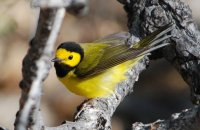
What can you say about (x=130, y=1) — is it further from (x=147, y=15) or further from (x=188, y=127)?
(x=188, y=127)

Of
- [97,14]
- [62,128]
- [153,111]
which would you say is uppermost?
[97,14]

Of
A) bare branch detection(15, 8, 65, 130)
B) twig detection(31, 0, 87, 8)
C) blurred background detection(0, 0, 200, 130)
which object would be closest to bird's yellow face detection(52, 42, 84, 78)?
blurred background detection(0, 0, 200, 130)

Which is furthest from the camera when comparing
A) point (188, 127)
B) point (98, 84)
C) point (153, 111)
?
point (153, 111)

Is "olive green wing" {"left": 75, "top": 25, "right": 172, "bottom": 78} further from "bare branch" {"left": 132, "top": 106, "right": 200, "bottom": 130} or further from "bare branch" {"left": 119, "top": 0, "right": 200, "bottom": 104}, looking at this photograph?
"bare branch" {"left": 132, "top": 106, "right": 200, "bottom": 130}

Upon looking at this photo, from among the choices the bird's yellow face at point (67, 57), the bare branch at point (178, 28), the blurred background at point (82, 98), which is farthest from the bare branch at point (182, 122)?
the blurred background at point (82, 98)

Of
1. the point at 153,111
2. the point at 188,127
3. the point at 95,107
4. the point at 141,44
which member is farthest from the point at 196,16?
the point at 188,127

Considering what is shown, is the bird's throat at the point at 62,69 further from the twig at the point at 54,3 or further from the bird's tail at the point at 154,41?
the twig at the point at 54,3
